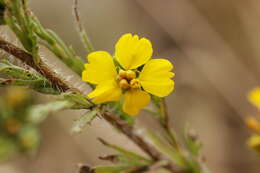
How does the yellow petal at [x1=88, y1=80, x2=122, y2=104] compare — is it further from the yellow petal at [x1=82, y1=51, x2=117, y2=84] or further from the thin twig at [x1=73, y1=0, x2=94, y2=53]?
the thin twig at [x1=73, y1=0, x2=94, y2=53]

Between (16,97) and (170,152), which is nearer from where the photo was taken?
(170,152)

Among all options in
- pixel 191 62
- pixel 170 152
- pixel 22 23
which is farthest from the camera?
pixel 191 62

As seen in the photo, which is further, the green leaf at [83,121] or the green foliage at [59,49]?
the green foliage at [59,49]

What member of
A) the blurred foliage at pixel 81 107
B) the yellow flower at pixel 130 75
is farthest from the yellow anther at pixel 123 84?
the blurred foliage at pixel 81 107

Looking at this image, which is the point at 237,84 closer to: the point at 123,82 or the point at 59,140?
the point at 59,140

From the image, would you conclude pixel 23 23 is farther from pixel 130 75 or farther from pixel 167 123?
pixel 167 123

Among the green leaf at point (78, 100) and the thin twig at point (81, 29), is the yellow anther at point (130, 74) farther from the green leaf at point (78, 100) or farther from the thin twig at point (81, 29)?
the thin twig at point (81, 29)

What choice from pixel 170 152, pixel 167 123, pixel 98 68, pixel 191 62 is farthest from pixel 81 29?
pixel 191 62
